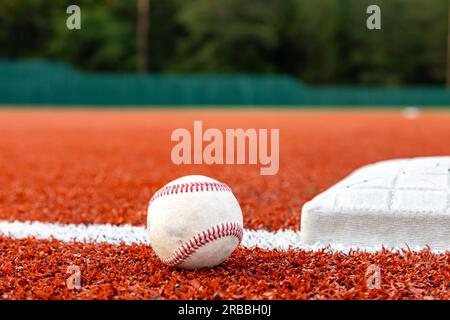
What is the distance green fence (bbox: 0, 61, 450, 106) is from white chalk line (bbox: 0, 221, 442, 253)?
84.3 feet

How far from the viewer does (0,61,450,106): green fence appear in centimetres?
2820

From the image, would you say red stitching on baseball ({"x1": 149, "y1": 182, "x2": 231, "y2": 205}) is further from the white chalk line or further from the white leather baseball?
the white chalk line

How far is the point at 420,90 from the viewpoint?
30.8 meters

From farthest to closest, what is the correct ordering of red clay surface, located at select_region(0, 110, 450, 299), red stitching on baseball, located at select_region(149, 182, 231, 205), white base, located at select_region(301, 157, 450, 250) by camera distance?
1. white base, located at select_region(301, 157, 450, 250)
2. red stitching on baseball, located at select_region(149, 182, 231, 205)
3. red clay surface, located at select_region(0, 110, 450, 299)

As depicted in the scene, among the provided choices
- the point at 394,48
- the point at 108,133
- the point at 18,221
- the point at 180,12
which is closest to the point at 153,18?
the point at 180,12

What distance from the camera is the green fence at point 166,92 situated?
92.5 ft

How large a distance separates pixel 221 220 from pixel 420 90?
30.0 metres

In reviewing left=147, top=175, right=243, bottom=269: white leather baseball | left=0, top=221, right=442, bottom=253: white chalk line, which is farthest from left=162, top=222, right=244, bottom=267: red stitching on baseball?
left=0, top=221, right=442, bottom=253: white chalk line

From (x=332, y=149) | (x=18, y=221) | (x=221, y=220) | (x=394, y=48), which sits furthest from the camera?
(x=394, y=48)

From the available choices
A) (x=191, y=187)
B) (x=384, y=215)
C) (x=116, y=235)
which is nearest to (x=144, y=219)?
(x=116, y=235)

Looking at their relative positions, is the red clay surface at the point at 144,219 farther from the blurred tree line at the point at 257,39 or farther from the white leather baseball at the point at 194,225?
the blurred tree line at the point at 257,39

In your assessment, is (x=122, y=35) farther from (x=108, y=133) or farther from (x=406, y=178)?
(x=406, y=178)

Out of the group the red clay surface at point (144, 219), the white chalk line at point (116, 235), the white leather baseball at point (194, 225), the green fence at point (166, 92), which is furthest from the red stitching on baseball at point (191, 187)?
the green fence at point (166, 92)

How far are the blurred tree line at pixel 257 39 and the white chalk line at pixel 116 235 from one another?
1318 inches
